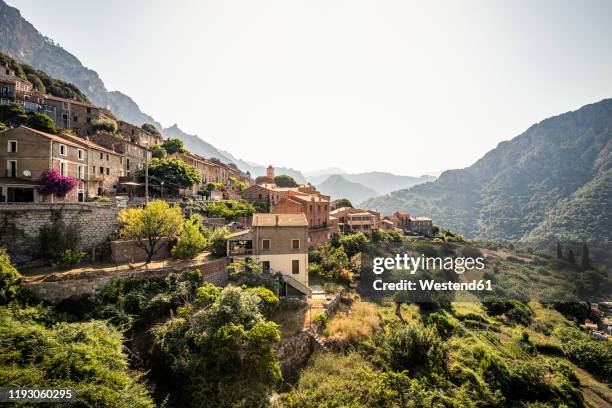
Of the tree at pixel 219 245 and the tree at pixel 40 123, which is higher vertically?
the tree at pixel 40 123

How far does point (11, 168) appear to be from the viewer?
75.3 feet

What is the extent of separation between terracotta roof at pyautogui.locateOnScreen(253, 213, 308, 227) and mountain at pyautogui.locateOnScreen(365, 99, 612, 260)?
127m

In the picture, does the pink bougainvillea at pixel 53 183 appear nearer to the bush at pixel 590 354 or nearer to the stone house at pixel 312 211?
the stone house at pixel 312 211

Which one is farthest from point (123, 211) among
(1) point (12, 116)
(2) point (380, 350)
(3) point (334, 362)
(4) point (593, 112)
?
(4) point (593, 112)

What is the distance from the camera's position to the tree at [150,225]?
20.5 meters

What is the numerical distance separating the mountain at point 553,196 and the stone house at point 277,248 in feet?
418

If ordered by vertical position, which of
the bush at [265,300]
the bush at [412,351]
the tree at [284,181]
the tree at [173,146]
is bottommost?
the bush at [412,351]

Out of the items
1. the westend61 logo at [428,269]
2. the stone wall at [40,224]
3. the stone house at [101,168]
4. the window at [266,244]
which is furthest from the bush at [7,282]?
the westend61 logo at [428,269]

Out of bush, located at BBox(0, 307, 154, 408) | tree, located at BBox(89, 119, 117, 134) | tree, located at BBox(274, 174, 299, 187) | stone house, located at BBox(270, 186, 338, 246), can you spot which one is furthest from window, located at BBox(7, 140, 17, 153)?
tree, located at BBox(274, 174, 299, 187)

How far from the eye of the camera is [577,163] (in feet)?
552

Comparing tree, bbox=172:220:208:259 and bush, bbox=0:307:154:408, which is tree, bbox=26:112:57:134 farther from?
bush, bbox=0:307:154:408

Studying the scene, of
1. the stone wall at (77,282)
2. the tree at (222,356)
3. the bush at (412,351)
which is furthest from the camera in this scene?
the bush at (412,351)

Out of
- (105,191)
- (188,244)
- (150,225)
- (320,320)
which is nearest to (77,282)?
(150,225)

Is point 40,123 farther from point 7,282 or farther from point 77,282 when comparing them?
point 77,282
